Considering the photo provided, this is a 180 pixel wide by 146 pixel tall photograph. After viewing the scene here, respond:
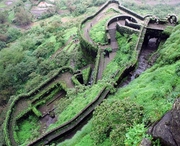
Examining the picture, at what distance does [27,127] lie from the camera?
22.4 metres

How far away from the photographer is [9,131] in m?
21.2

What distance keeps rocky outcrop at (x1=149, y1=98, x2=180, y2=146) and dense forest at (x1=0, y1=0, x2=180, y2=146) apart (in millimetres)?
463

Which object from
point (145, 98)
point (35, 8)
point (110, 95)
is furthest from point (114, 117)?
point (35, 8)

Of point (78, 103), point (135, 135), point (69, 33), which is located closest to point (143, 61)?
point (78, 103)

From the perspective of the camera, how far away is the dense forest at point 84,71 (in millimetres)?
11211

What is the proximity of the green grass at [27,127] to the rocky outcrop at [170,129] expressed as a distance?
613 inches

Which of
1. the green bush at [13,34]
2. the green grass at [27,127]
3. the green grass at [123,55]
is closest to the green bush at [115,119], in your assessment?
the green grass at [123,55]

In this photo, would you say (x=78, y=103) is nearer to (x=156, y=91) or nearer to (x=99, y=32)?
(x=156, y=91)

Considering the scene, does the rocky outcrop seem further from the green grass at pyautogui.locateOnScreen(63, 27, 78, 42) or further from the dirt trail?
the green grass at pyautogui.locateOnScreen(63, 27, 78, 42)

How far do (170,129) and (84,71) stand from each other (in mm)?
22265

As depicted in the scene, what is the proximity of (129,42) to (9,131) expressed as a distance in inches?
666

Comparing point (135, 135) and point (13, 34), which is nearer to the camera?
point (135, 135)

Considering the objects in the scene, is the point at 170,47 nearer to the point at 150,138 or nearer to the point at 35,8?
the point at 150,138

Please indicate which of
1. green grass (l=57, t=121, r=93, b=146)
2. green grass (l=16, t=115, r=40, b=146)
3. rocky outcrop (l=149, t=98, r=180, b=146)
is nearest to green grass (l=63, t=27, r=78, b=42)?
green grass (l=16, t=115, r=40, b=146)
